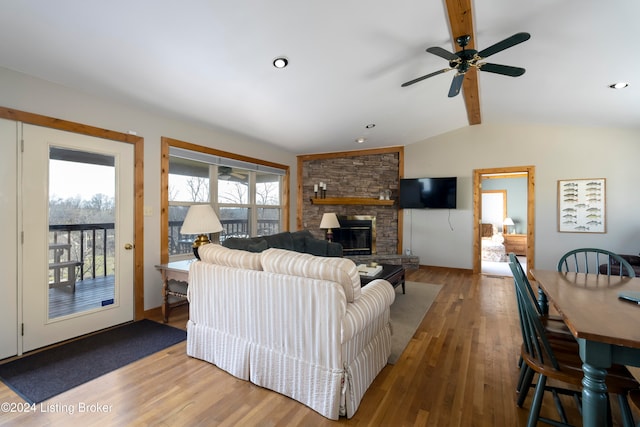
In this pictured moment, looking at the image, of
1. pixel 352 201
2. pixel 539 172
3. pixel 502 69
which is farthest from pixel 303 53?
pixel 539 172

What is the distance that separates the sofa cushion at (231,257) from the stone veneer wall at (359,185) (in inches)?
160

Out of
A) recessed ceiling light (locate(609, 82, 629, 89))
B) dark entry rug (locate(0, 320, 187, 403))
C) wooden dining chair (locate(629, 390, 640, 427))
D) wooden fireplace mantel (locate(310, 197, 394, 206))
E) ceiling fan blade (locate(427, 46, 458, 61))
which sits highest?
recessed ceiling light (locate(609, 82, 629, 89))

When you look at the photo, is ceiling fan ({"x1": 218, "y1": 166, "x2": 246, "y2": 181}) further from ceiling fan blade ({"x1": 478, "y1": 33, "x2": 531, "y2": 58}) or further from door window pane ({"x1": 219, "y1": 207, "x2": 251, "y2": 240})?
ceiling fan blade ({"x1": 478, "y1": 33, "x2": 531, "y2": 58})

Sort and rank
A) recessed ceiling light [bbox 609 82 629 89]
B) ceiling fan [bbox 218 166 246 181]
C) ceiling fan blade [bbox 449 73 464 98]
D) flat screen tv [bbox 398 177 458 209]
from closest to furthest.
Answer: ceiling fan blade [bbox 449 73 464 98], recessed ceiling light [bbox 609 82 629 89], ceiling fan [bbox 218 166 246 181], flat screen tv [bbox 398 177 458 209]

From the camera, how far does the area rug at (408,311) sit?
274 cm

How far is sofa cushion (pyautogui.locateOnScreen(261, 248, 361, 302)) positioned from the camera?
5.85 feet

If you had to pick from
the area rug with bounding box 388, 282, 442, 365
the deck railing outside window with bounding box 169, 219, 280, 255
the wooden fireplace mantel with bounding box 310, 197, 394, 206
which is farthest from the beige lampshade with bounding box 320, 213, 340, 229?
the area rug with bounding box 388, 282, 442, 365

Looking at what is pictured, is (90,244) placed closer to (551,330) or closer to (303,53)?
(303,53)

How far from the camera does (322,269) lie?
1816mm

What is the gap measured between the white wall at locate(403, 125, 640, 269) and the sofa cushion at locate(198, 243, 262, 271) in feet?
15.4

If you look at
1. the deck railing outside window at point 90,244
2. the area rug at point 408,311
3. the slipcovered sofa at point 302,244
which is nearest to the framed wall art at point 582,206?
the area rug at point 408,311

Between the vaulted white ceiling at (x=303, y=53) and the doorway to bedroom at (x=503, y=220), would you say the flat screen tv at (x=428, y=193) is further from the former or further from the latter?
the vaulted white ceiling at (x=303, y=53)

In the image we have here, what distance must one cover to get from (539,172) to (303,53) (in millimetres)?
4843

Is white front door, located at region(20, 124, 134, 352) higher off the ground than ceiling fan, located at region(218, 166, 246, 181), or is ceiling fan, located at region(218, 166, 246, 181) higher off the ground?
ceiling fan, located at region(218, 166, 246, 181)
